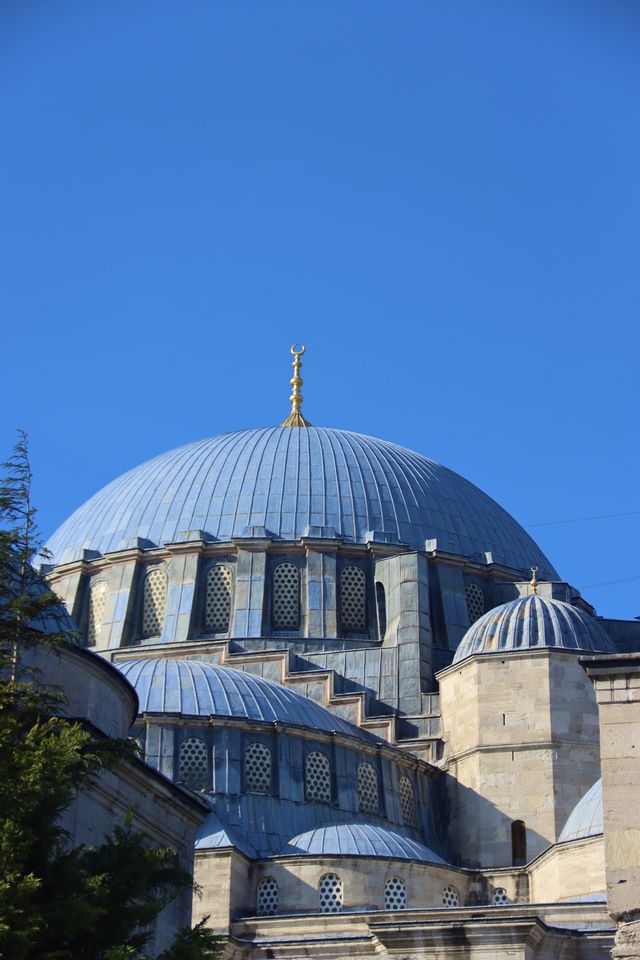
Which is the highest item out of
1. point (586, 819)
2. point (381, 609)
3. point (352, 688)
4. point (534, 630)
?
point (381, 609)

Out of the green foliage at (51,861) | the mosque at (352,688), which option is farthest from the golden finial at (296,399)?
the green foliage at (51,861)

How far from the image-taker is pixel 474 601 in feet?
144

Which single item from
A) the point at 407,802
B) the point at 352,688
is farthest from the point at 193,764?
the point at 352,688

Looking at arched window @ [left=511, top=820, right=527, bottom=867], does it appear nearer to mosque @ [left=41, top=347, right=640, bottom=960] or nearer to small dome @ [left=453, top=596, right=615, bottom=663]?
mosque @ [left=41, top=347, right=640, bottom=960]

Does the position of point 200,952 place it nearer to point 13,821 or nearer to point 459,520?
point 13,821

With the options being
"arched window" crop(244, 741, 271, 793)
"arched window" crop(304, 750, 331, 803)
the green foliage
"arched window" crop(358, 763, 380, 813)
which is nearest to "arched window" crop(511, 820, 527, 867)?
"arched window" crop(358, 763, 380, 813)

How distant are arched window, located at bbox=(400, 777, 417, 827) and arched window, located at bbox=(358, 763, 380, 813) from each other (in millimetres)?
641

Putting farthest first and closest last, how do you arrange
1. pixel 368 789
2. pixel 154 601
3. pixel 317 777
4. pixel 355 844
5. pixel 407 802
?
pixel 154 601 < pixel 407 802 < pixel 368 789 < pixel 317 777 < pixel 355 844

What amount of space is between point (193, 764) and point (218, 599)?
338 inches

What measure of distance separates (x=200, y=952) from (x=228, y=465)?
1095 inches

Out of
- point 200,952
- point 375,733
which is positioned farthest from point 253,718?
point 200,952

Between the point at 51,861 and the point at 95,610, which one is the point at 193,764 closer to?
the point at 95,610

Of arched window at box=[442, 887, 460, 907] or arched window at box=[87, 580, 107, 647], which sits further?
arched window at box=[87, 580, 107, 647]

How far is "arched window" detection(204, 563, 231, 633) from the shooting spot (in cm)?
4275
